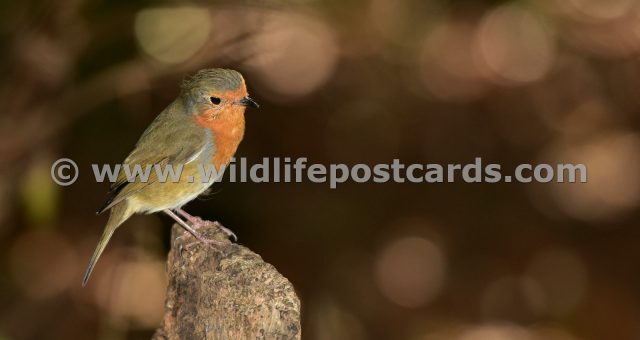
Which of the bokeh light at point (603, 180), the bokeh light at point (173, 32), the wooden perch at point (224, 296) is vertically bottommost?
the wooden perch at point (224, 296)

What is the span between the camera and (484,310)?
19.5ft

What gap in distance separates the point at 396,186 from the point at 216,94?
272 cm

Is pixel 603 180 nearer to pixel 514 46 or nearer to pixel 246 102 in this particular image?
pixel 514 46

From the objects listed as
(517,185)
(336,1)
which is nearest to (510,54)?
(517,185)

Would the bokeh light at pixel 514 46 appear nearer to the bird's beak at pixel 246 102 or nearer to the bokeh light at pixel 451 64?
the bokeh light at pixel 451 64

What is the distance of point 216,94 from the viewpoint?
3637mm

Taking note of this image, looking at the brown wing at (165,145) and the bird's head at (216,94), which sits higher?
the bird's head at (216,94)

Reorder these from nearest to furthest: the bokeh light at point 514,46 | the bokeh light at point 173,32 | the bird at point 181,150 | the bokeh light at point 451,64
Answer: the bird at point 181,150 → the bokeh light at point 173,32 → the bokeh light at point 514,46 → the bokeh light at point 451,64

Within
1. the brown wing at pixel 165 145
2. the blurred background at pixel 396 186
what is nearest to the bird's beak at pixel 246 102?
the brown wing at pixel 165 145

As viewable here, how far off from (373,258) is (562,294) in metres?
1.17

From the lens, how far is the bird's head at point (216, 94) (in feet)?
11.7

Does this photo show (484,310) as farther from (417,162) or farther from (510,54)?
(510,54)

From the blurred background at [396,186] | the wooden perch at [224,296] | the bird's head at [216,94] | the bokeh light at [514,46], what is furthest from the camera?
the bokeh light at [514,46]

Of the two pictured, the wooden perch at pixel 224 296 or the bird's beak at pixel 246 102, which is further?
the bird's beak at pixel 246 102
